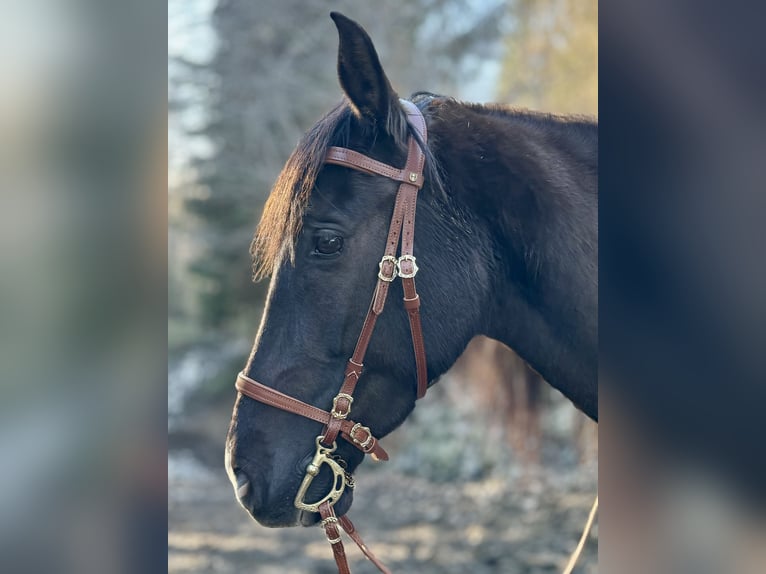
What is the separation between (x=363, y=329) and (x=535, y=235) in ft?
1.73

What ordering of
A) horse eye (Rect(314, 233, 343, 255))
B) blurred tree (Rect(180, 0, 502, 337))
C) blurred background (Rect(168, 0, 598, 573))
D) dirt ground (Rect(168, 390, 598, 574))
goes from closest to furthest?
horse eye (Rect(314, 233, 343, 255))
dirt ground (Rect(168, 390, 598, 574))
blurred background (Rect(168, 0, 598, 573))
blurred tree (Rect(180, 0, 502, 337))

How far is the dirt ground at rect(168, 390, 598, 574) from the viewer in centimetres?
527

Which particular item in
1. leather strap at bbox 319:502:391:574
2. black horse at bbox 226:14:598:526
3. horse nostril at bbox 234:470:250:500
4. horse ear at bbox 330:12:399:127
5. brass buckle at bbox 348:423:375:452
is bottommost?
leather strap at bbox 319:502:391:574

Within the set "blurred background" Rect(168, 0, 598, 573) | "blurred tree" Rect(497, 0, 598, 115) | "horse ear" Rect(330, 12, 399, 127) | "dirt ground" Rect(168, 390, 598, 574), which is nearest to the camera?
"horse ear" Rect(330, 12, 399, 127)

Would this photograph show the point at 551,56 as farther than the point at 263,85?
No

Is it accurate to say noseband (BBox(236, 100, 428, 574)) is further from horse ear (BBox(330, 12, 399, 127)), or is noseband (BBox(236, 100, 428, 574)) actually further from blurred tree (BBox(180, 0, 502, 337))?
blurred tree (BBox(180, 0, 502, 337))

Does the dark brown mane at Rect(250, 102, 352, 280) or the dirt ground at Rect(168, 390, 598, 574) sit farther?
the dirt ground at Rect(168, 390, 598, 574)

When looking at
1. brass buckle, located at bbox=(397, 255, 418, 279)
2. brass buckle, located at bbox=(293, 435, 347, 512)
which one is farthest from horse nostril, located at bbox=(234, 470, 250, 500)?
brass buckle, located at bbox=(397, 255, 418, 279)

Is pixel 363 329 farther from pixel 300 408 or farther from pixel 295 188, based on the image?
pixel 295 188

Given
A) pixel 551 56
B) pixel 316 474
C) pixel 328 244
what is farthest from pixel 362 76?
pixel 551 56

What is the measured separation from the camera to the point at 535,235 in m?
1.80

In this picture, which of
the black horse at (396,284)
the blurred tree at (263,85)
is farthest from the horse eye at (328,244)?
the blurred tree at (263,85)

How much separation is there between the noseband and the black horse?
2 cm
